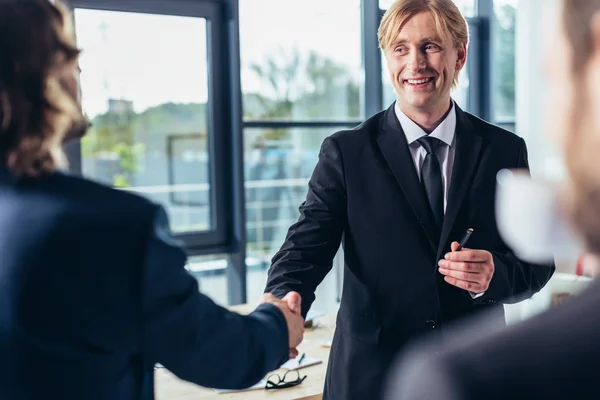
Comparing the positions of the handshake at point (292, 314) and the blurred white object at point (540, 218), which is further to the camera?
the handshake at point (292, 314)

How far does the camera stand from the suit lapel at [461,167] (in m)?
1.73

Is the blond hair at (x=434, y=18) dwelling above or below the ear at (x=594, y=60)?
above

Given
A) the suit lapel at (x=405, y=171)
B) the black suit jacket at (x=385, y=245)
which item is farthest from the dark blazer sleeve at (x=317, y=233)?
the suit lapel at (x=405, y=171)

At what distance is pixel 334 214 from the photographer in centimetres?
179

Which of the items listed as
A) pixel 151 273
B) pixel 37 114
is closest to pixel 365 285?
pixel 151 273

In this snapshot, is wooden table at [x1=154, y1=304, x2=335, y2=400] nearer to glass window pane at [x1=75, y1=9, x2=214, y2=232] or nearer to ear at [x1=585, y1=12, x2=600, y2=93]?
glass window pane at [x1=75, y1=9, x2=214, y2=232]

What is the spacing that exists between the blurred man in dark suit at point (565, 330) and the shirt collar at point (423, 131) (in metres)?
1.33

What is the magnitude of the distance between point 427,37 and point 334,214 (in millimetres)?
521

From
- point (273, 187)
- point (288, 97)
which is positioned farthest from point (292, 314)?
point (288, 97)

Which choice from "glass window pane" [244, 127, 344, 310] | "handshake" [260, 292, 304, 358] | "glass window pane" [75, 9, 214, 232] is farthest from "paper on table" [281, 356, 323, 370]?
"glass window pane" [244, 127, 344, 310]

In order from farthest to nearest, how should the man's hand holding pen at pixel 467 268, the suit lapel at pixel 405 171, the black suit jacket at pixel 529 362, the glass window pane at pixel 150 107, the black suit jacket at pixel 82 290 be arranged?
the glass window pane at pixel 150 107
the suit lapel at pixel 405 171
the man's hand holding pen at pixel 467 268
the black suit jacket at pixel 82 290
the black suit jacket at pixel 529 362

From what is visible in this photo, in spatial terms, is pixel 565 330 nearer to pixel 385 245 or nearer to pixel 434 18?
pixel 385 245

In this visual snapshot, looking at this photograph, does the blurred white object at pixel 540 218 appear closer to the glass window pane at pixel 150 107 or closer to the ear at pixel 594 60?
the ear at pixel 594 60

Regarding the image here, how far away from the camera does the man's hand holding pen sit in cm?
163
